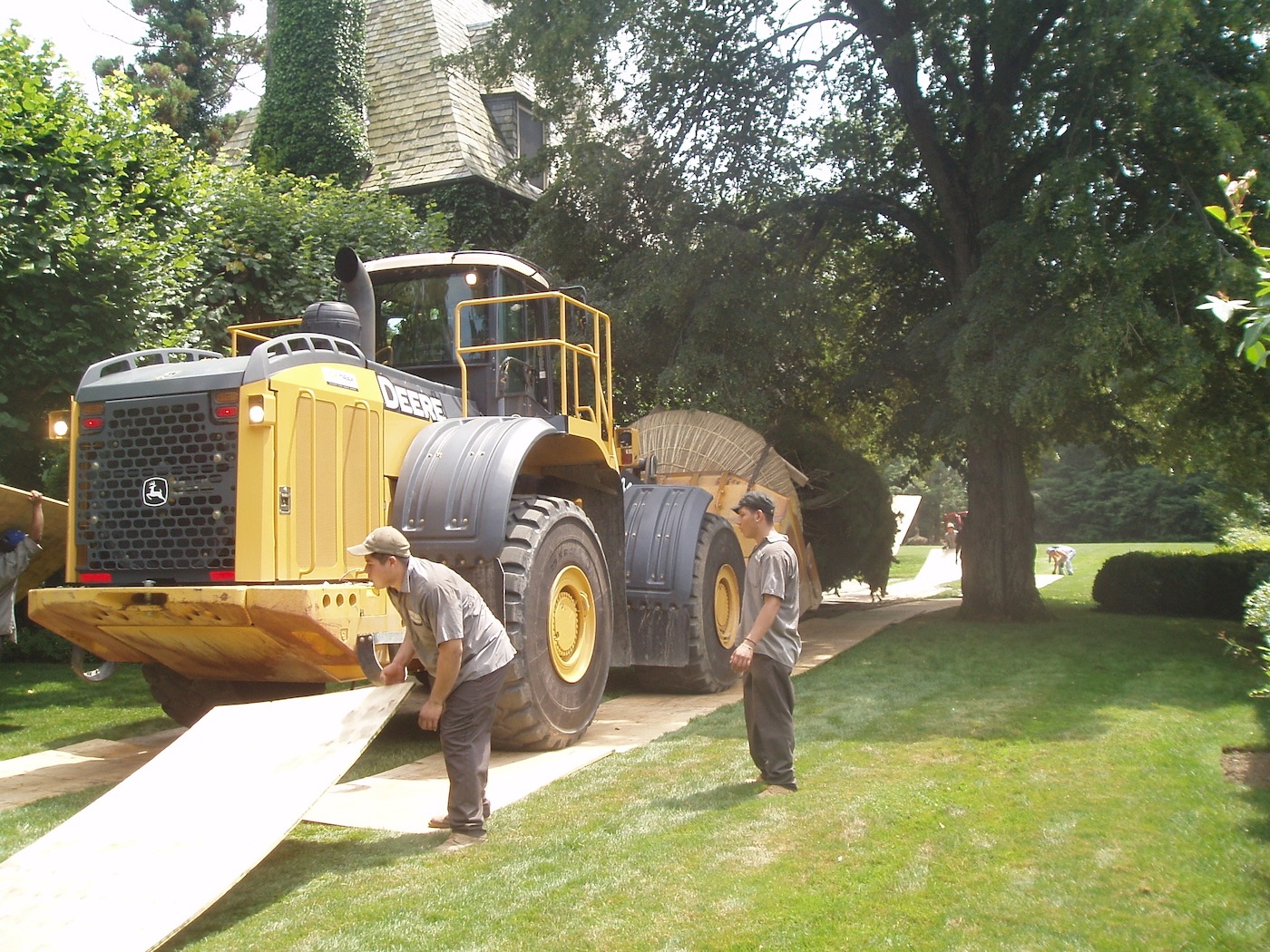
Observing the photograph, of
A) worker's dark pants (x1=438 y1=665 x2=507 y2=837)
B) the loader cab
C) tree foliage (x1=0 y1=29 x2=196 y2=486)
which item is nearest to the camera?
worker's dark pants (x1=438 y1=665 x2=507 y2=837)

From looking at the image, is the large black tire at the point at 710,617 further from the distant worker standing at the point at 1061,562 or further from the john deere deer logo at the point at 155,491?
the distant worker standing at the point at 1061,562

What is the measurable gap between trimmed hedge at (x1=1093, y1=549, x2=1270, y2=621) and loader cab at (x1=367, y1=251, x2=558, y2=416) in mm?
11360

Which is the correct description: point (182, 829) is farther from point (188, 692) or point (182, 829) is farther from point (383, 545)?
point (188, 692)

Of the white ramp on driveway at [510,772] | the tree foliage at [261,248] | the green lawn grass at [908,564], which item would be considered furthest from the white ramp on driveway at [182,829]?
the green lawn grass at [908,564]

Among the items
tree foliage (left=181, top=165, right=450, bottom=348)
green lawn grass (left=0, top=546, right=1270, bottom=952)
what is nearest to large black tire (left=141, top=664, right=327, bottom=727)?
green lawn grass (left=0, top=546, right=1270, bottom=952)

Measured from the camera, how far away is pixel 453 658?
5.13 metres

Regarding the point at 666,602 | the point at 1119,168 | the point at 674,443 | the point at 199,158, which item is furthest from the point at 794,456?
the point at 199,158

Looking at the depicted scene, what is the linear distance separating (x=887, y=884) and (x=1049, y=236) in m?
9.82

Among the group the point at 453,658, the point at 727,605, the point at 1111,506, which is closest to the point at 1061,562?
the point at 1111,506

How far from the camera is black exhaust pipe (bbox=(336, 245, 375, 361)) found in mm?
7613

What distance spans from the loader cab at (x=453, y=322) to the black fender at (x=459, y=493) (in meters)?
1.32

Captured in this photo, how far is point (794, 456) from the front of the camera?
15891 mm

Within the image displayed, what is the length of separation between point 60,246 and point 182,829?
21.7 ft

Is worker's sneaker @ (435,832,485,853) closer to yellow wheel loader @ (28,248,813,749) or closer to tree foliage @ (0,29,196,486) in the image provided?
yellow wheel loader @ (28,248,813,749)
